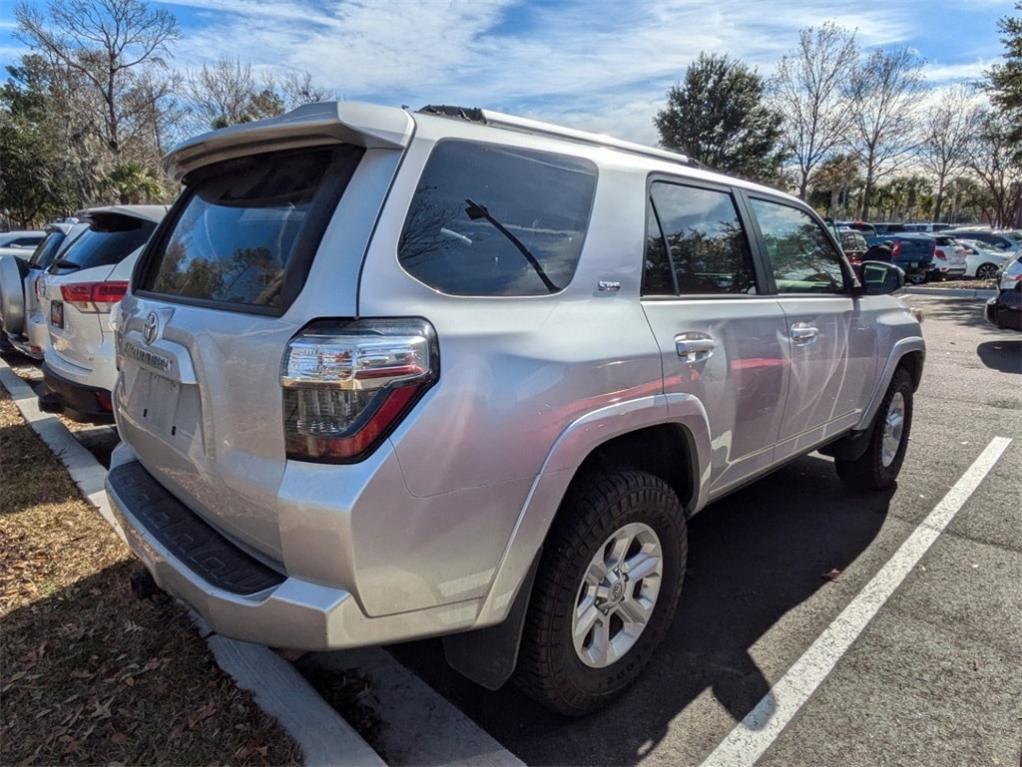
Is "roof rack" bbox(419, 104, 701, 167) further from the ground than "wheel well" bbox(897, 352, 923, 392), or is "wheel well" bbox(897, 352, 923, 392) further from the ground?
"roof rack" bbox(419, 104, 701, 167)

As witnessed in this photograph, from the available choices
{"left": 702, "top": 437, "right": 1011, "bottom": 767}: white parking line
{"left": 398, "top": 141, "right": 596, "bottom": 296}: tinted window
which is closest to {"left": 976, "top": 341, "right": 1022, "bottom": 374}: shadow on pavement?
{"left": 702, "top": 437, "right": 1011, "bottom": 767}: white parking line

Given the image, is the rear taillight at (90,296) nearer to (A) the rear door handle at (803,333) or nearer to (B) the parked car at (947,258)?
(A) the rear door handle at (803,333)

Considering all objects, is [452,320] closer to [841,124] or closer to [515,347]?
[515,347]

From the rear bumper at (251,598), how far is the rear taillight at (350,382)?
0.38 metres

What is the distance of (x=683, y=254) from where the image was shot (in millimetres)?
2703

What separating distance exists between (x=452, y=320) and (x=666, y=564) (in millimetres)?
1383

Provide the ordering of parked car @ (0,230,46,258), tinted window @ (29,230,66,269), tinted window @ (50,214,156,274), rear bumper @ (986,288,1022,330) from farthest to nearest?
parked car @ (0,230,46,258), rear bumper @ (986,288,1022,330), tinted window @ (29,230,66,269), tinted window @ (50,214,156,274)

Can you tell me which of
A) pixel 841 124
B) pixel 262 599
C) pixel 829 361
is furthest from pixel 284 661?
pixel 841 124

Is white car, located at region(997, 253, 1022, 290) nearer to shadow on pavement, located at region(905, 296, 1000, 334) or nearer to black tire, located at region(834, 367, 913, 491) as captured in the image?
shadow on pavement, located at region(905, 296, 1000, 334)

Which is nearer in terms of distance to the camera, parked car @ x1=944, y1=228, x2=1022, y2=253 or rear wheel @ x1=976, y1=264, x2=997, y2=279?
rear wheel @ x1=976, y1=264, x2=997, y2=279

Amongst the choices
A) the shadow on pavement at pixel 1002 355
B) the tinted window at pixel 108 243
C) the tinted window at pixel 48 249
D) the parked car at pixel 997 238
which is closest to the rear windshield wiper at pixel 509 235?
the tinted window at pixel 108 243

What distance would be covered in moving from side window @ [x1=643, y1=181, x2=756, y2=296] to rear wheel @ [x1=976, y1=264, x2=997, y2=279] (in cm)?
2283

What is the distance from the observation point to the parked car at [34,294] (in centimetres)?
544

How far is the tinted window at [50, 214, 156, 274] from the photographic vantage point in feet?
15.0
